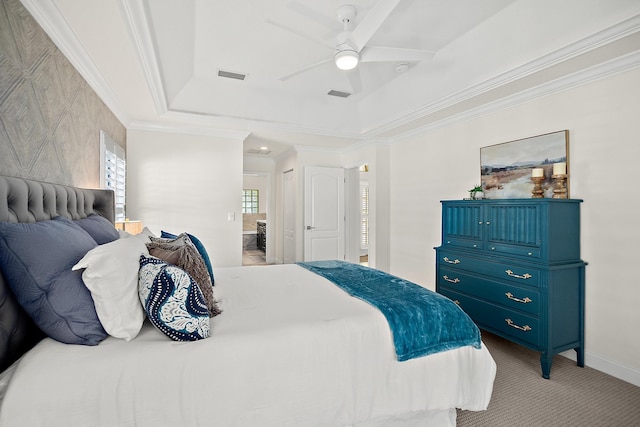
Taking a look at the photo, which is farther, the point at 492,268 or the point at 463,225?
the point at 463,225

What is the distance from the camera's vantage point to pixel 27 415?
108 cm

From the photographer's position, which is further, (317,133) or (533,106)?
(317,133)

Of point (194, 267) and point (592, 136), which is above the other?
point (592, 136)

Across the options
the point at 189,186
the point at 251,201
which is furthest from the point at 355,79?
the point at 251,201

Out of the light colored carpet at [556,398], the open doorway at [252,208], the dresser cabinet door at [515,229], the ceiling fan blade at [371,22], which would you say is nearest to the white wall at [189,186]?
the ceiling fan blade at [371,22]

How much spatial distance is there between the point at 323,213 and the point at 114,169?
10.9 ft

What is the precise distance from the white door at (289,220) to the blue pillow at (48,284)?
4835 millimetres

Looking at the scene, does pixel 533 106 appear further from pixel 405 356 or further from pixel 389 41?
pixel 405 356

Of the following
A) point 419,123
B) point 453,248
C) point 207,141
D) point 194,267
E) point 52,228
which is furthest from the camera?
point 207,141

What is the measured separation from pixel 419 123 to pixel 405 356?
332cm

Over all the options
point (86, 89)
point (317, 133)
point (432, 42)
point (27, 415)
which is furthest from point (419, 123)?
point (27, 415)

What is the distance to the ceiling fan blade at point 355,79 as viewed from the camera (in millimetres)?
3752

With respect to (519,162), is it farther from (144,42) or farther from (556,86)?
(144,42)

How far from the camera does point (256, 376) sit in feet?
4.45
